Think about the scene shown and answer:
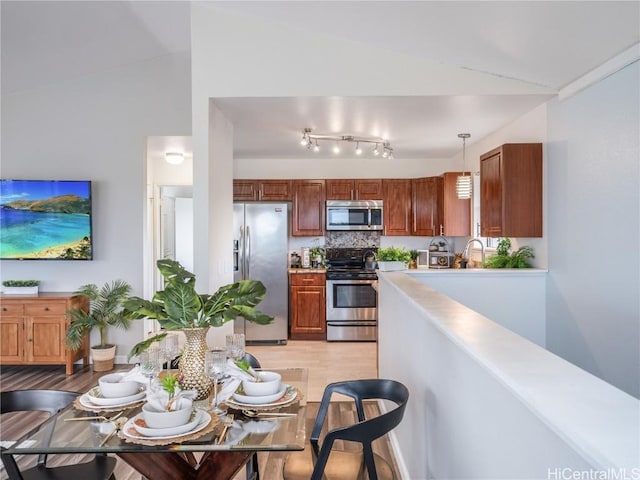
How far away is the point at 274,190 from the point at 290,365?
2.55 metres

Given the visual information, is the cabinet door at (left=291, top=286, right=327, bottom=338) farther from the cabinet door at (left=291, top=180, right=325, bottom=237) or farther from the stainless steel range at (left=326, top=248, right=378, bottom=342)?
the cabinet door at (left=291, top=180, right=325, bottom=237)

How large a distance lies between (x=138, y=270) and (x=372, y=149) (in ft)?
10.4

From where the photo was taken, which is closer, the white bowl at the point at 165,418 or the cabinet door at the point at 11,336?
the white bowl at the point at 165,418

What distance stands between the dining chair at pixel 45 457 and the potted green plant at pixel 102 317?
2619 mm

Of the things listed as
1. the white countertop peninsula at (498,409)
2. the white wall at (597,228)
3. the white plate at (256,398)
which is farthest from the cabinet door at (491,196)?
the white plate at (256,398)

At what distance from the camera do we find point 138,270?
4859 millimetres

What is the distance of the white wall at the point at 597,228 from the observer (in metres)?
2.67

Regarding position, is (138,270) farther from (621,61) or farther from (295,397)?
(621,61)

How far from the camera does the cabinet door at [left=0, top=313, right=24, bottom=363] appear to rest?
4445 millimetres

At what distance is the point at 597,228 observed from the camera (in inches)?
118

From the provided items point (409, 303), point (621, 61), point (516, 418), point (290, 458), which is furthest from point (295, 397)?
point (621, 61)

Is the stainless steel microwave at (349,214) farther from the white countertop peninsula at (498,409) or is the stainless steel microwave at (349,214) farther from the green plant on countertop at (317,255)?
the white countertop peninsula at (498,409)

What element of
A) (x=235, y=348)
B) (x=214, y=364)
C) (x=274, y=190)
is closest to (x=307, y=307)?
(x=274, y=190)

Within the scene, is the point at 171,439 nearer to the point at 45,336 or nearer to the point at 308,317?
the point at 45,336
